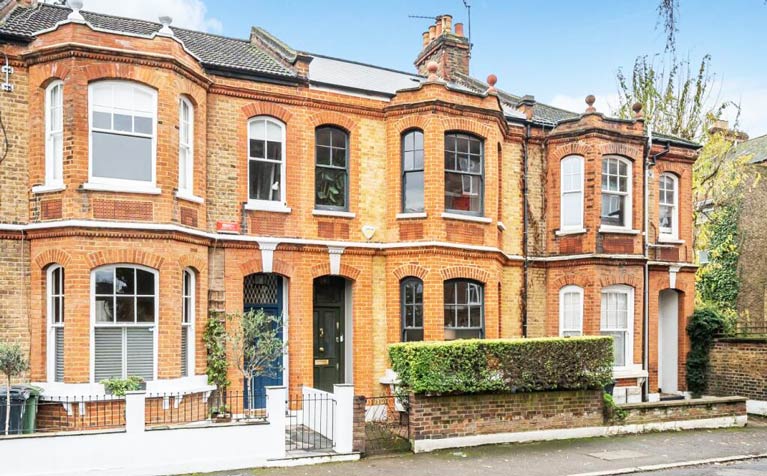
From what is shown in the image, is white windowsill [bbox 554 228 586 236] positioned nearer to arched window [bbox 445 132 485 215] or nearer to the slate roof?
arched window [bbox 445 132 485 215]

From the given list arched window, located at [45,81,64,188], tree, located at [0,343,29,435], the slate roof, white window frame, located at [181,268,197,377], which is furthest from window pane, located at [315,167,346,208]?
tree, located at [0,343,29,435]

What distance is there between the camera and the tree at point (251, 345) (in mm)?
13477

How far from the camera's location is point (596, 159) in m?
18.2

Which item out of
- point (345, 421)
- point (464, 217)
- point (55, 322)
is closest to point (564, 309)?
point (464, 217)

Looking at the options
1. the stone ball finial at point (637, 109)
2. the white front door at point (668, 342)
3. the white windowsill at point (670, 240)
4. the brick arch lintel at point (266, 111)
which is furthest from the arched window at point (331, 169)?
the white front door at point (668, 342)

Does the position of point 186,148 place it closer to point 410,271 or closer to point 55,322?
point 55,322

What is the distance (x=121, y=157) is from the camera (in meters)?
13.2

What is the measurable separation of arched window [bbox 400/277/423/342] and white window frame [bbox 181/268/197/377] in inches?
184

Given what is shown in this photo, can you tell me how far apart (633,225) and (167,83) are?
12.3m

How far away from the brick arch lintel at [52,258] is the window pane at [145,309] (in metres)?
1.42

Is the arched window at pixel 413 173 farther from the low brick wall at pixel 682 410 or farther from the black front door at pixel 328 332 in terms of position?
→ the low brick wall at pixel 682 410

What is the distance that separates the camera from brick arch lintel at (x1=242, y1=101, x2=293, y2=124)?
15188mm

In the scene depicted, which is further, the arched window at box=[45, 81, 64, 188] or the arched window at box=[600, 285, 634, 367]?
the arched window at box=[600, 285, 634, 367]

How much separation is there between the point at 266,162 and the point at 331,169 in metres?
1.54
